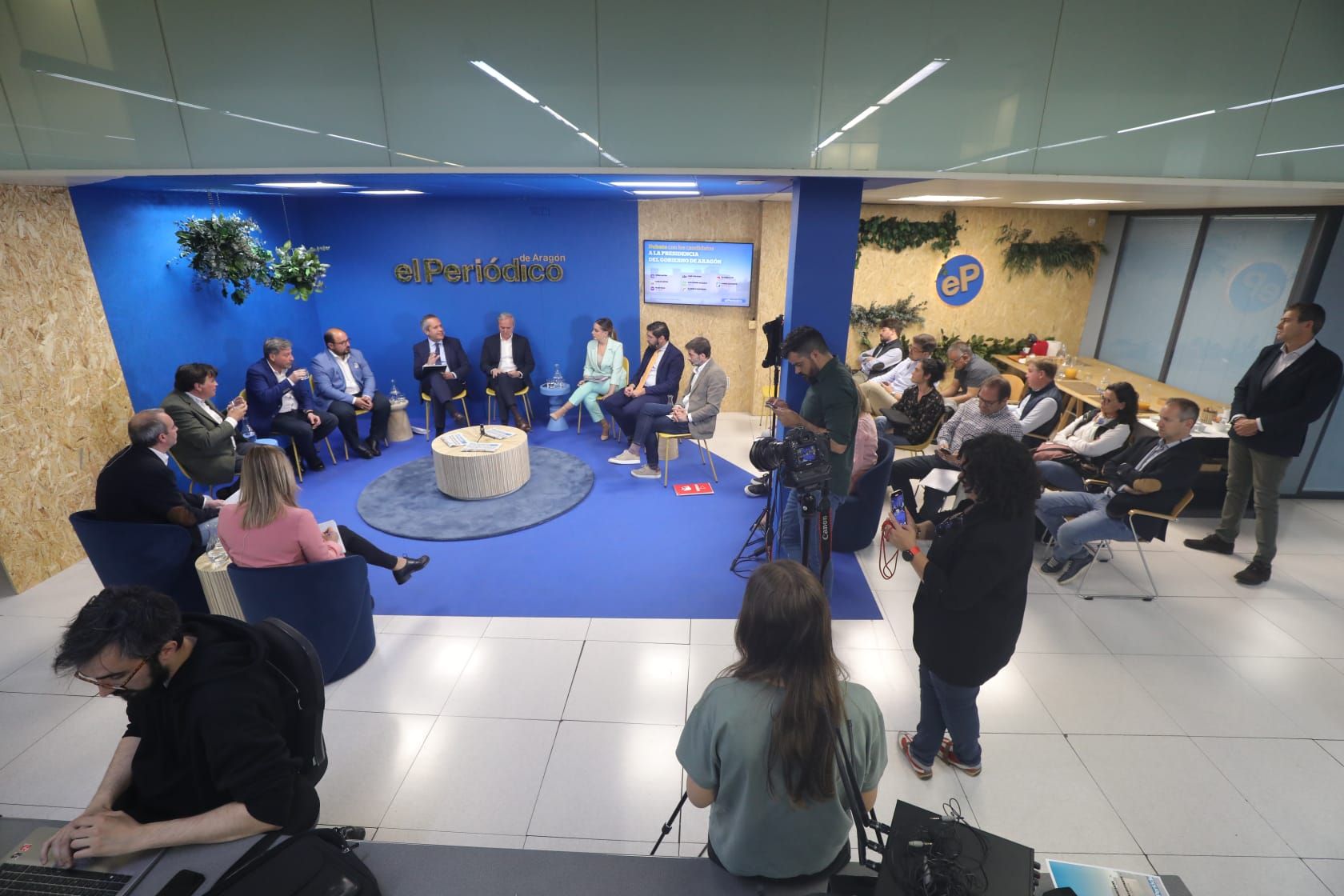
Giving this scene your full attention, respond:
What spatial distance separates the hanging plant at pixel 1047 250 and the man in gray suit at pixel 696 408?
447 centimetres

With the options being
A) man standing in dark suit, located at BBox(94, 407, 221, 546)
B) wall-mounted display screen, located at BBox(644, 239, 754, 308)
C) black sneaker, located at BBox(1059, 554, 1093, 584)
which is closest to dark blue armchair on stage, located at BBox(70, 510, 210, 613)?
man standing in dark suit, located at BBox(94, 407, 221, 546)

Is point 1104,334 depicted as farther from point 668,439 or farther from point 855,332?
point 668,439

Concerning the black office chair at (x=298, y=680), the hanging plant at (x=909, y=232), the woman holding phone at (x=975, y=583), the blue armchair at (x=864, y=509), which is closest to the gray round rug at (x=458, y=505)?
the blue armchair at (x=864, y=509)

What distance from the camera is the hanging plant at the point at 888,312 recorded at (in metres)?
7.93

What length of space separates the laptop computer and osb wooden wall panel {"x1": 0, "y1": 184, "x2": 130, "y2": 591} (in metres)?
3.73

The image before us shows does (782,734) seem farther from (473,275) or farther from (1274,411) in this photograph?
(473,275)

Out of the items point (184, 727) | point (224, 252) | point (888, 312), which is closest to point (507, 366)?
point (224, 252)

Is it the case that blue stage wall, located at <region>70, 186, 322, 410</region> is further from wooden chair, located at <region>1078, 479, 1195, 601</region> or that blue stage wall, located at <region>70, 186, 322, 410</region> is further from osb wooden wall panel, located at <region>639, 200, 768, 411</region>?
wooden chair, located at <region>1078, 479, 1195, 601</region>

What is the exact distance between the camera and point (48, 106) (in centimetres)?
343

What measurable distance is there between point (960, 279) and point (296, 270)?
750 cm

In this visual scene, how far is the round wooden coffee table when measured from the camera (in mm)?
5441

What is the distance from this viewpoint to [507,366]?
7.47 meters

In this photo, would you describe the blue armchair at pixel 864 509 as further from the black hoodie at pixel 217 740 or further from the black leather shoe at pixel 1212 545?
A: the black hoodie at pixel 217 740

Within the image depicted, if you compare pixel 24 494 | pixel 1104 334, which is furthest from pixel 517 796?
pixel 1104 334
